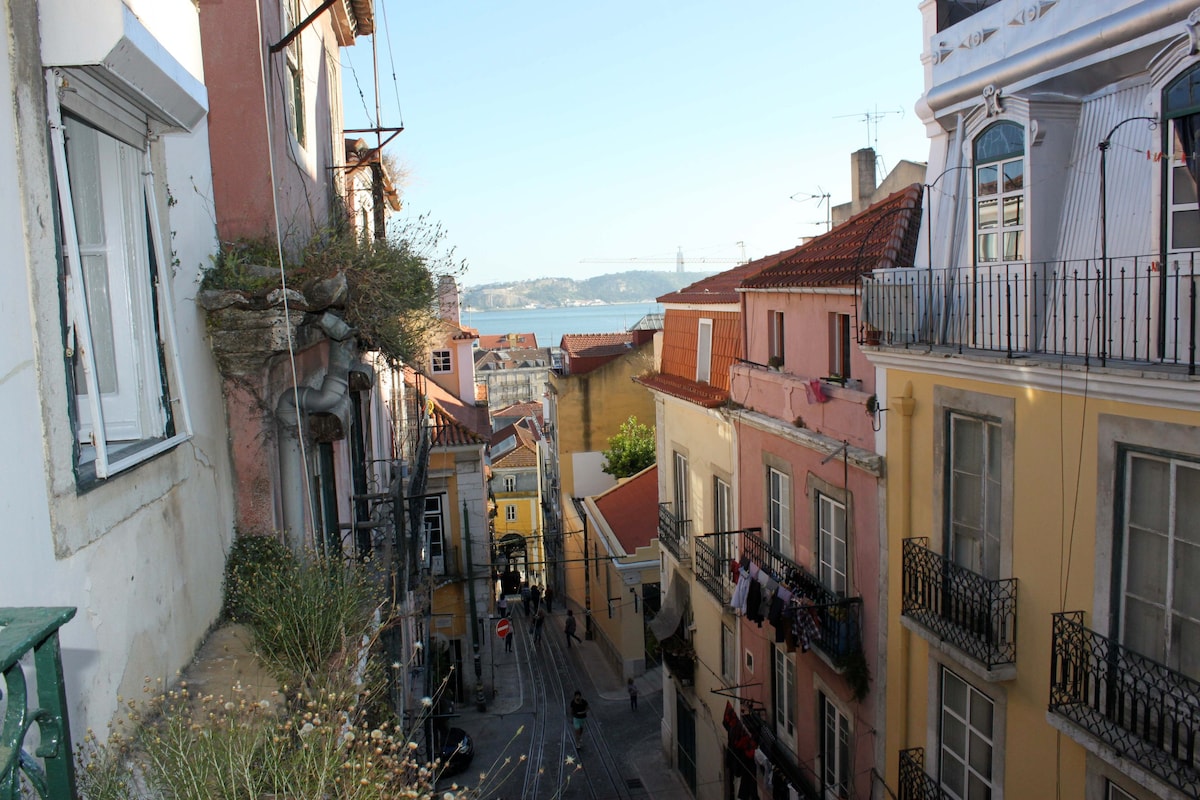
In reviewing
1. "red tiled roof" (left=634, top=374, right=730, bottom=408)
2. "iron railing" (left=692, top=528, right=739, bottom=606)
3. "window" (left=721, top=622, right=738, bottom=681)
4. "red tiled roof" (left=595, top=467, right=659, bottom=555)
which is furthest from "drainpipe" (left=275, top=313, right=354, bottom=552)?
"red tiled roof" (left=595, top=467, right=659, bottom=555)

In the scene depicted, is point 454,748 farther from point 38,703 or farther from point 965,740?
point 38,703

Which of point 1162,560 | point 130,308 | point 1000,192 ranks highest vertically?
point 1000,192

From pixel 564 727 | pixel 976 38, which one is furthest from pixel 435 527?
pixel 976 38

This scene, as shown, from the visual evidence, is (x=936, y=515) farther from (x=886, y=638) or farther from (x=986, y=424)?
(x=886, y=638)

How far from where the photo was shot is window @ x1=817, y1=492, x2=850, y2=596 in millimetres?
11703

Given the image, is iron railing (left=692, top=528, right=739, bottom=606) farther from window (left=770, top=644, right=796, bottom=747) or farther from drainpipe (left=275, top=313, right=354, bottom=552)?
drainpipe (left=275, top=313, right=354, bottom=552)

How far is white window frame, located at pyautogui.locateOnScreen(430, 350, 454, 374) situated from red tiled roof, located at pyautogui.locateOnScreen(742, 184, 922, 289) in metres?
20.8

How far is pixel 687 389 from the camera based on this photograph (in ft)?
56.6

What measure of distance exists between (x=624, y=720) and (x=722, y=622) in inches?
350

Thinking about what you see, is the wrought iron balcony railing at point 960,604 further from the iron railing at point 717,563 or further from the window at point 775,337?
the iron railing at point 717,563

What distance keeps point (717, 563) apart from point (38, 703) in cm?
1403

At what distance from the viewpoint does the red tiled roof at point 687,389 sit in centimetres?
1570

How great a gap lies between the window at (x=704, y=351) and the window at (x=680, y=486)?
5.84ft

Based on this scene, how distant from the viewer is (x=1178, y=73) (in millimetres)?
6656
